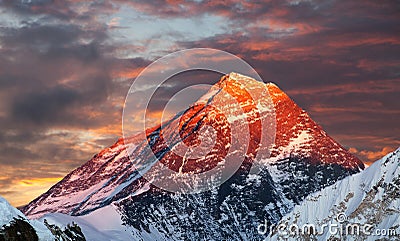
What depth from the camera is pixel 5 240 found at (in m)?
120

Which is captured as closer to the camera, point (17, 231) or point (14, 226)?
point (17, 231)

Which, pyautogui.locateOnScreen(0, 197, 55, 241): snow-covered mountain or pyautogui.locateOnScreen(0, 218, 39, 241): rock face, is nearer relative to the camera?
pyautogui.locateOnScreen(0, 218, 39, 241): rock face

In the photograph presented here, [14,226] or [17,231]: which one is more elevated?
[14,226]

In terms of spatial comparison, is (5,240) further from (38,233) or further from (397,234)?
(397,234)

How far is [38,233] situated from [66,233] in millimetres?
27297

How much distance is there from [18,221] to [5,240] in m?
4.46

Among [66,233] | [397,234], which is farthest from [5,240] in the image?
[397,234]

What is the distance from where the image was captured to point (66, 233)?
158 meters

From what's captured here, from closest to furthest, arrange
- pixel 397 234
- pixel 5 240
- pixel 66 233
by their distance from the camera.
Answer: pixel 5 240 → pixel 66 233 → pixel 397 234

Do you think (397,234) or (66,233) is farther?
(397,234)

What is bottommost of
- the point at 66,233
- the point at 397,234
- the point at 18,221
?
the point at 397,234

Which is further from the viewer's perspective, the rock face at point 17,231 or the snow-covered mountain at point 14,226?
the snow-covered mountain at point 14,226

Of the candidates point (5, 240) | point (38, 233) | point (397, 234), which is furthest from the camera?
point (397, 234)

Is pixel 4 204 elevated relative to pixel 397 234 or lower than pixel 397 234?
elevated
